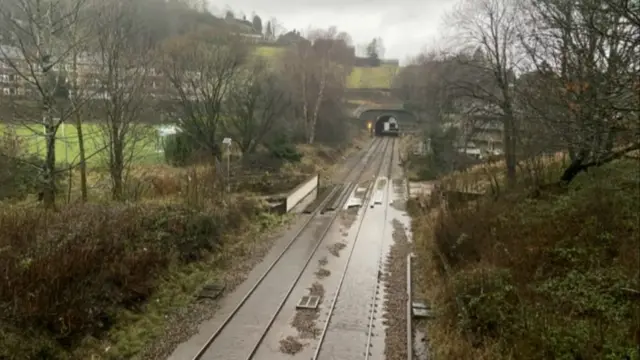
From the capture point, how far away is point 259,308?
448 inches

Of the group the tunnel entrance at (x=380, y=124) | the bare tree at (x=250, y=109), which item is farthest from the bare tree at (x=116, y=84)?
the tunnel entrance at (x=380, y=124)

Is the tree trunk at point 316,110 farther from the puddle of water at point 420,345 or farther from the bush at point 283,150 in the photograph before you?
the puddle of water at point 420,345

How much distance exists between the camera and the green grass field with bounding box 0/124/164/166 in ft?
53.8

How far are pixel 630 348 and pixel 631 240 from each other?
3686 mm

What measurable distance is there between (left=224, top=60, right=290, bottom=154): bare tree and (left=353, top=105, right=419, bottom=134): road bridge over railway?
37.4 metres

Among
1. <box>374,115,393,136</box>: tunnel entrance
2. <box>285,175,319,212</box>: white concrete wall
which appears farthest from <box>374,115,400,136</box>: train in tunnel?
<box>285,175,319,212</box>: white concrete wall

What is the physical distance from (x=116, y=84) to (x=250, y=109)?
1625 cm

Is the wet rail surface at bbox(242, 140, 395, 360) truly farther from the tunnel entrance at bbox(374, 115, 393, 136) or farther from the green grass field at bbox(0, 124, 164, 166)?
the tunnel entrance at bbox(374, 115, 393, 136)

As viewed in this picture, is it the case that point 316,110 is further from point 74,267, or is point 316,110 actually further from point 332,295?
point 74,267

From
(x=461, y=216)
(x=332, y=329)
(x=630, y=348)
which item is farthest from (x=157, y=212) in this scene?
(x=630, y=348)

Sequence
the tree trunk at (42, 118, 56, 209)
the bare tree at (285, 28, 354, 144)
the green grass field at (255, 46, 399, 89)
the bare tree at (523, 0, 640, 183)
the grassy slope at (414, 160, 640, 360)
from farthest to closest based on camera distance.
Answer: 1. the green grass field at (255, 46, 399, 89)
2. the bare tree at (285, 28, 354, 144)
3. the tree trunk at (42, 118, 56, 209)
4. the bare tree at (523, 0, 640, 183)
5. the grassy slope at (414, 160, 640, 360)

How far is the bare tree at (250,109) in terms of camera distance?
32188 mm

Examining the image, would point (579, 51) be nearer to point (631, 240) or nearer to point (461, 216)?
point (631, 240)

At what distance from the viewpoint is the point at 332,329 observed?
10.3m
